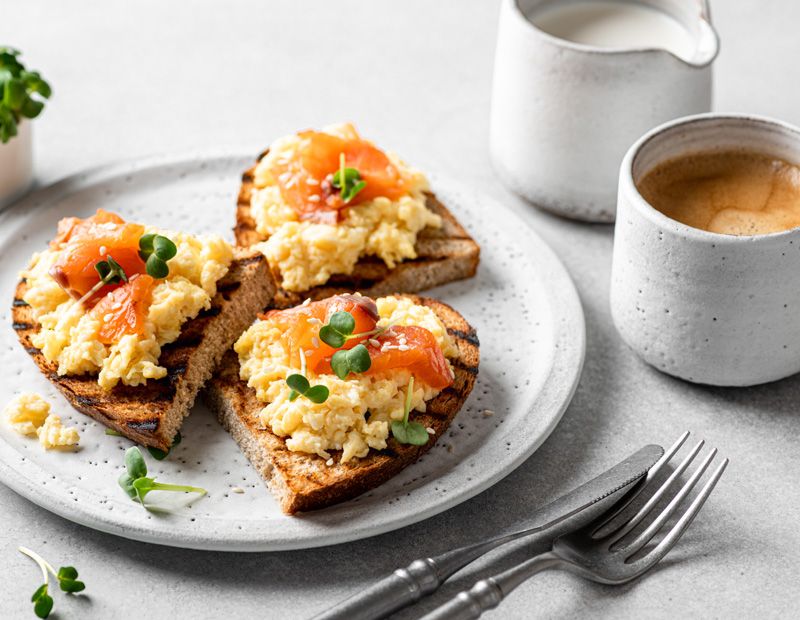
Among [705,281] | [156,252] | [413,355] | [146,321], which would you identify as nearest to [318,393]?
[413,355]

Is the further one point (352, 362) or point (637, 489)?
point (637, 489)

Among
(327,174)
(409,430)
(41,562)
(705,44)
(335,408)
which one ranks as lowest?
(41,562)

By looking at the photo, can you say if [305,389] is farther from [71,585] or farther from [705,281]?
[705,281]

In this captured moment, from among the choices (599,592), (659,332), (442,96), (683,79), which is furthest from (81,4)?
(599,592)

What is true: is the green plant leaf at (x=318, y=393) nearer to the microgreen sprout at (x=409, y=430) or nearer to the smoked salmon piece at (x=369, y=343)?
the smoked salmon piece at (x=369, y=343)

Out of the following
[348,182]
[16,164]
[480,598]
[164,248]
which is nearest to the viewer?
[480,598]

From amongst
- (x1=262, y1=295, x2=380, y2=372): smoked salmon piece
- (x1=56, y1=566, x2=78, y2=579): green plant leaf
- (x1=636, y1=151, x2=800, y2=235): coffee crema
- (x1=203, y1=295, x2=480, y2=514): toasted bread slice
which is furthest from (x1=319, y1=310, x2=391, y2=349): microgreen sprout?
(x1=636, y1=151, x2=800, y2=235): coffee crema

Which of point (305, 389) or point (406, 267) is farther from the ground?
point (305, 389)

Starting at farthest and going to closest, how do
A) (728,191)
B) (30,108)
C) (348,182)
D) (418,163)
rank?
(418,163)
(30,108)
(348,182)
(728,191)

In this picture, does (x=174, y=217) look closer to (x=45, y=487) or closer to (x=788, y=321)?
(x=45, y=487)
